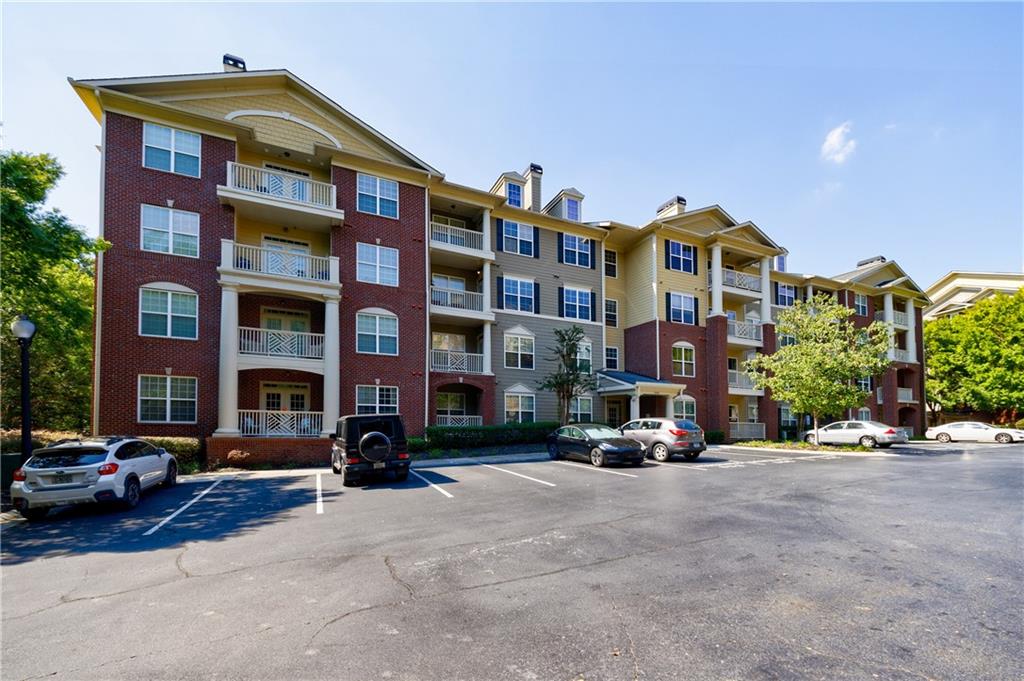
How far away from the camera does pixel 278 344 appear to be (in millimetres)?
18688

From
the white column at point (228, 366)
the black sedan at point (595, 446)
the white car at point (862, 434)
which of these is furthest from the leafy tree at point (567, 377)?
the white car at point (862, 434)

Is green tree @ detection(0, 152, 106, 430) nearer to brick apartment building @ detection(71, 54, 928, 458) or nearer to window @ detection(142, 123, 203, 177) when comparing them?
brick apartment building @ detection(71, 54, 928, 458)

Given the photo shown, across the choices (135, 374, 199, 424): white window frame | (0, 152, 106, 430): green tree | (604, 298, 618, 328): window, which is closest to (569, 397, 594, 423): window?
(604, 298, 618, 328): window

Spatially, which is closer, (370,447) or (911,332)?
(370,447)

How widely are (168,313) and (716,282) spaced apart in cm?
2810

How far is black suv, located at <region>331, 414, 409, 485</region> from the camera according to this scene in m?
12.6

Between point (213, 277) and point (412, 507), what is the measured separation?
45.5ft

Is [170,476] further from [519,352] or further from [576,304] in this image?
[576,304]

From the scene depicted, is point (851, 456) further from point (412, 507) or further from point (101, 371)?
point (101, 371)

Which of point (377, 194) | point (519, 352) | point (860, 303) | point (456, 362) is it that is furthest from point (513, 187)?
point (860, 303)

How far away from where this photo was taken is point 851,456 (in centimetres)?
2078

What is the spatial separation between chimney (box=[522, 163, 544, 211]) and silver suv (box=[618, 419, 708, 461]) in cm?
1538

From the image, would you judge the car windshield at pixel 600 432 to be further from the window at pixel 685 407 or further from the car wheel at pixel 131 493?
the car wheel at pixel 131 493

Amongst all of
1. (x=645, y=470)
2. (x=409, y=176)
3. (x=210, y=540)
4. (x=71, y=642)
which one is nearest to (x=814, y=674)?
(x=71, y=642)
